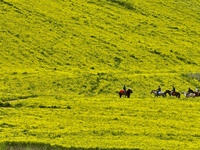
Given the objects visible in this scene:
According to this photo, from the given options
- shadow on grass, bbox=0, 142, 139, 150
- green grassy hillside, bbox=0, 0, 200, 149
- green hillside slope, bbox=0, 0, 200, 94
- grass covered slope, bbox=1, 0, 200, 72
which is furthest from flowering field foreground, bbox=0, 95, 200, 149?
grass covered slope, bbox=1, 0, 200, 72

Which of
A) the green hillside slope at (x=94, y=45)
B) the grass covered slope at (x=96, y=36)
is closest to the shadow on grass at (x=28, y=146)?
the green hillside slope at (x=94, y=45)

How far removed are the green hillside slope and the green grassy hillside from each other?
154 mm

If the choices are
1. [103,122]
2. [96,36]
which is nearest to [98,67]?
[96,36]

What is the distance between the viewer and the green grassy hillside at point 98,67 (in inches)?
1134

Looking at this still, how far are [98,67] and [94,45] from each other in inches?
323

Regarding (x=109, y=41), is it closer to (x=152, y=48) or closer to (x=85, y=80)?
(x=152, y=48)

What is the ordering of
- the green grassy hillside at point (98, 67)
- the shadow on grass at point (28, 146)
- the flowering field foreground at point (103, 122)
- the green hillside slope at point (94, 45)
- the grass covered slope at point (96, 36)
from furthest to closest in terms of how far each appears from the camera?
the grass covered slope at point (96, 36)
the green hillside slope at point (94, 45)
the green grassy hillside at point (98, 67)
the flowering field foreground at point (103, 122)
the shadow on grass at point (28, 146)

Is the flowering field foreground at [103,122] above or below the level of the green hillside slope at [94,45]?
below

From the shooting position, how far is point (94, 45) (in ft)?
223

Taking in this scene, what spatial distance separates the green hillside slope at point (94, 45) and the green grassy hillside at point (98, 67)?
0.50 ft

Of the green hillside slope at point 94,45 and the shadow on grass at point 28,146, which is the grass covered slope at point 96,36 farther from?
the shadow on grass at point 28,146

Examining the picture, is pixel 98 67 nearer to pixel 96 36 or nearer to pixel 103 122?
pixel 96 36

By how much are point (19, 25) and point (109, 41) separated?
15.9 m

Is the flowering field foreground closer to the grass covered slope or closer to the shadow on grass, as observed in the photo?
the shadow on grass
